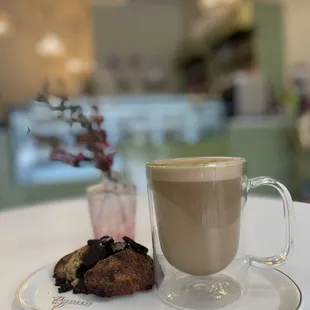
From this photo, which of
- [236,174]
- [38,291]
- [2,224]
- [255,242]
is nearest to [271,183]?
[236,174]

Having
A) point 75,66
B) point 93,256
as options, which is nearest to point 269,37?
point 75,66

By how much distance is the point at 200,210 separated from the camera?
0.52 m

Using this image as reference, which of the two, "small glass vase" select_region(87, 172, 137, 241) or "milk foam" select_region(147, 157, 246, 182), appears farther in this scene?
"small glass vase" select_region(87, 172, 137, 241)

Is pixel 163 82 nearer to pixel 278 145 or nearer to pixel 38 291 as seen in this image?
pixel 278 145

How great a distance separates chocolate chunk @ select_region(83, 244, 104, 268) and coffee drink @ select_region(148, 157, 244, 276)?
9 cm

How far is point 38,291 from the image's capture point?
53 centimetres

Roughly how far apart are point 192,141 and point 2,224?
2.33 m

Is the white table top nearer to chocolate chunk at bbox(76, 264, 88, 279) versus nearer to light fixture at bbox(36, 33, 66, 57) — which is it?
chocolate chunk at bbox(76, 264, 88, 279)

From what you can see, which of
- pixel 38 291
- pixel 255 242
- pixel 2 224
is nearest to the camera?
pixel 38 291

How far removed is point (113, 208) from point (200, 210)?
0.32m

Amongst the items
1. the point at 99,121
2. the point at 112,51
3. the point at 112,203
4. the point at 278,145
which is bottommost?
the point at 278,145

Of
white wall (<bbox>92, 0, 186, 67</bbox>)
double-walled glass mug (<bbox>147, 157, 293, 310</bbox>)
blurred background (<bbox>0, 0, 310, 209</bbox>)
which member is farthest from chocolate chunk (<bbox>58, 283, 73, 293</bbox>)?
white wall (<bbox>92, 0, 186, 67</bbox>)

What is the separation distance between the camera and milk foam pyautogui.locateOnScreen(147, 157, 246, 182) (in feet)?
1.66

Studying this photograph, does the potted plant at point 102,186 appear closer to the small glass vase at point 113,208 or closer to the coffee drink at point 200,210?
the small glass vase at point 113,208
